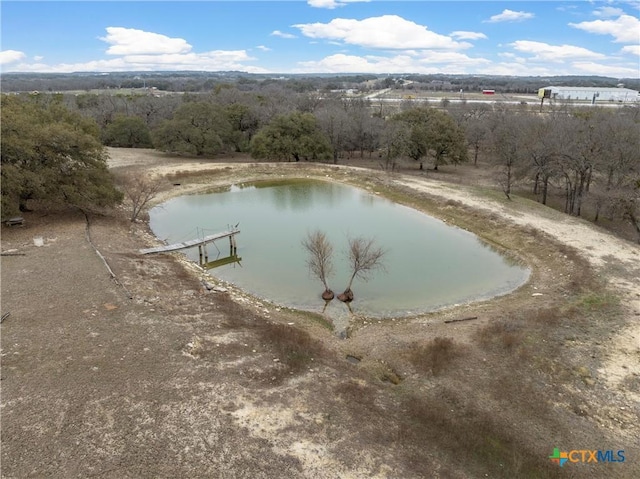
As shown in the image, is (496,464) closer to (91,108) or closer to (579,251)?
(579,251)

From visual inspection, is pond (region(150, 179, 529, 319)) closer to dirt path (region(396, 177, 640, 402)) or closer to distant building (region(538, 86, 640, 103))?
dirt path (region(396, 177, 640, 402))

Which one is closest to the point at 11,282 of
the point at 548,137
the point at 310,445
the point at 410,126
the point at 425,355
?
the point at 310,445

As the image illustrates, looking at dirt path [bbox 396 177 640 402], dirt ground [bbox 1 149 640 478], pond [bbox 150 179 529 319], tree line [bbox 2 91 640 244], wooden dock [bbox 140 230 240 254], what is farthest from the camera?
tree line [bbox 2 91 640 244]

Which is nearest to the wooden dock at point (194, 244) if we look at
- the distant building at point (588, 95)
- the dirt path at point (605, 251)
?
the dirt path at point (605, 251)

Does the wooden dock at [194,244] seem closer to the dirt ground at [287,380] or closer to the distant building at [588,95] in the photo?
the dirt ground at [287,380]

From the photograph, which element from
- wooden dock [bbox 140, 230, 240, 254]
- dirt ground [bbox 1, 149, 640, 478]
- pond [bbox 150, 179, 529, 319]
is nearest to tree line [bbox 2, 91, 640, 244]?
dirt ground [bbox 1, 149, 640, 478]

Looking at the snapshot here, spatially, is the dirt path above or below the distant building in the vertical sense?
below

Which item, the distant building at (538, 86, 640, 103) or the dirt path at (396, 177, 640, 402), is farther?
the distant building at (538, 86, 640, 103)

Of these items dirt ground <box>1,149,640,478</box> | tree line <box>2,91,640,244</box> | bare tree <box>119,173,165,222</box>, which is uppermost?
tree line <box>2,91,640,244</box>

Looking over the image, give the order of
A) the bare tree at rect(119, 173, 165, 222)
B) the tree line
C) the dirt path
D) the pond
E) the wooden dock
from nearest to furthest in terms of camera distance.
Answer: the dirt path → the pond → the wooden dock → the tree line → the bare tree at rect(119, 173, 165, 222)
